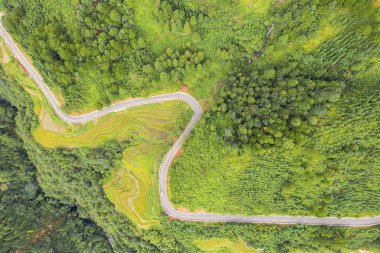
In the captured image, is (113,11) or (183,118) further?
(183,118)

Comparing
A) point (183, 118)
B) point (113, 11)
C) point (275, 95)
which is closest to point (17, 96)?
point (113, 11)

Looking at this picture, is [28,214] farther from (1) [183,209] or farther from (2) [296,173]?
(2) [296,173]

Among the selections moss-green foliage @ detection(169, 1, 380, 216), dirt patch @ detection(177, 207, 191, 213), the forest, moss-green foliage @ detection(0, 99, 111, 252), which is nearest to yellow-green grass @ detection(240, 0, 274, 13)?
the forest

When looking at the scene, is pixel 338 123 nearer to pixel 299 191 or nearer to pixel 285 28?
pixel 299 191

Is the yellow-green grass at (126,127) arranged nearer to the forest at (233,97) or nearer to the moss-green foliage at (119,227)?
the forest at (233,97)

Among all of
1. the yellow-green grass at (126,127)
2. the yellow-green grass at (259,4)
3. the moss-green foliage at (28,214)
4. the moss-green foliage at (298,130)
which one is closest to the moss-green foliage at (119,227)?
the moss-green foliage at (28,214)

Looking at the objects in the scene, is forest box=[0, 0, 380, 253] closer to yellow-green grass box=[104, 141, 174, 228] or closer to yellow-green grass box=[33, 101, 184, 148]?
yellow-green grass box=[33, 101, 184, 148]
